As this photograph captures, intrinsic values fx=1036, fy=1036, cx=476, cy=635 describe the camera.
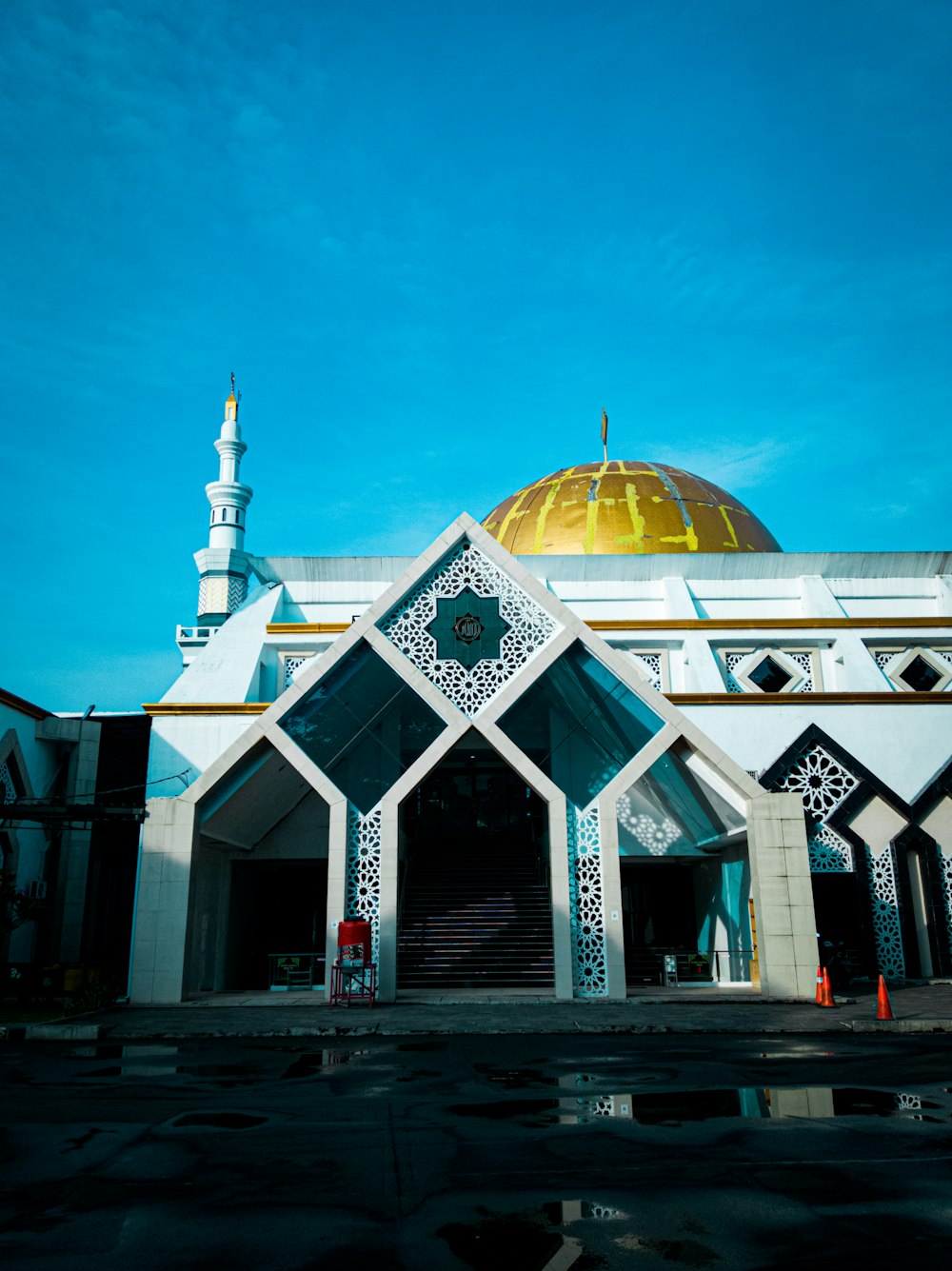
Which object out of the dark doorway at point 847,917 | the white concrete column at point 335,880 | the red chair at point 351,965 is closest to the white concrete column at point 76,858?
the white concrete column at point 335,880

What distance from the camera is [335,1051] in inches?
428

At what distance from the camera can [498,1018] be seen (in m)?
13.7

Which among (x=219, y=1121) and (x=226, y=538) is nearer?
(x=219, y=1121)

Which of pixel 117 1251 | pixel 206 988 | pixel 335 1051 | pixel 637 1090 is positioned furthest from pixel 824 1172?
pixel 206 988

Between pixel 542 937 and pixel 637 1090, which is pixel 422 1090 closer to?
pixel 637 1090

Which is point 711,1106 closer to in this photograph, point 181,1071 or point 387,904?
point 181,1071

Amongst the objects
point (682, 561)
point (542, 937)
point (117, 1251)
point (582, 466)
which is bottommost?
point (117, 1251)

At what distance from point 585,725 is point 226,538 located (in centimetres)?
3175

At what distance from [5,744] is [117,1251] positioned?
60.2 feet

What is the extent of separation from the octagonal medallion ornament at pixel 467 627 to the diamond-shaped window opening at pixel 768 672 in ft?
26.6

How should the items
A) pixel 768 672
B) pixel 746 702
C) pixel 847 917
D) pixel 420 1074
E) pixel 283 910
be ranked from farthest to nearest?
1. pixel 768 672
2. pixel 283 910
3. pixel 746 702
4. pixel 847 917
5. pixel 420 1074

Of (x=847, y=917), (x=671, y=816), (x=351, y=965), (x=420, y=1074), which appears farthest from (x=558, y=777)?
(x=420, y=1074)

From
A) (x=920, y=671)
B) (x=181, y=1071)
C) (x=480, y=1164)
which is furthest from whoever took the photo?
(x=920, y=671)

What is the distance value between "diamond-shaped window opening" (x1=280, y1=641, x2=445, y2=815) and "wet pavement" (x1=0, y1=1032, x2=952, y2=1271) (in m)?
8.13
